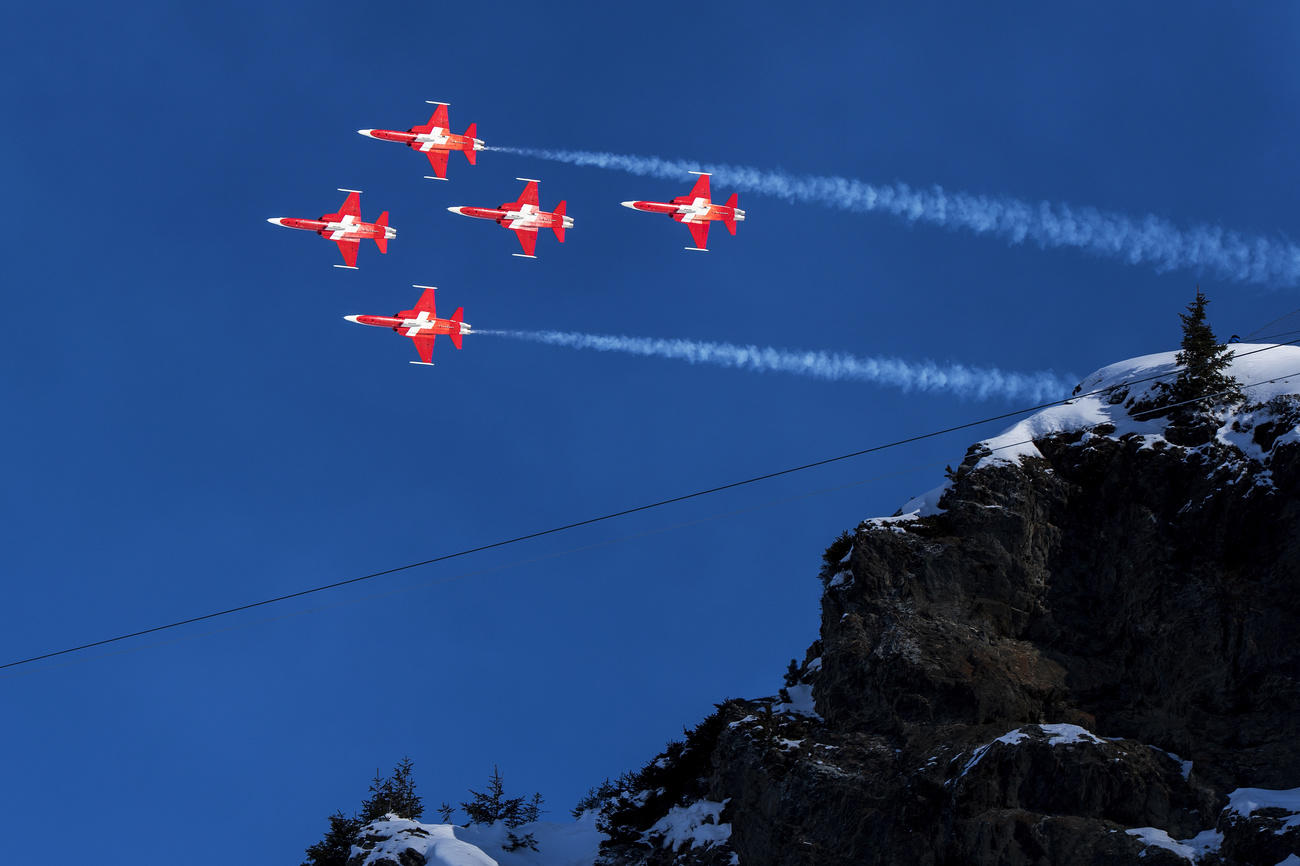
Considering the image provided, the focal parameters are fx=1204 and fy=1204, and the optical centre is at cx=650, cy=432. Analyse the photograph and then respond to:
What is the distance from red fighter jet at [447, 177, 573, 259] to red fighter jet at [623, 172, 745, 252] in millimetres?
6610

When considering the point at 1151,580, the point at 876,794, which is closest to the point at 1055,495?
the point at 1151,580

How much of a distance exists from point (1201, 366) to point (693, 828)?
95.4 feet

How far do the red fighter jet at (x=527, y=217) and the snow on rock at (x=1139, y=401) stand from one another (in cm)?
3525

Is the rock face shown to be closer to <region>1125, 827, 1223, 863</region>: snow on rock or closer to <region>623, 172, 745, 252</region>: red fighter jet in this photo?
<region>1125, 827, 1223, 863</region>: snow on rock

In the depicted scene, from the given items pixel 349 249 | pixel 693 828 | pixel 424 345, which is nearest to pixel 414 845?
pixel 693 828

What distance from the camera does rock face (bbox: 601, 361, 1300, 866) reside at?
40.7 meters

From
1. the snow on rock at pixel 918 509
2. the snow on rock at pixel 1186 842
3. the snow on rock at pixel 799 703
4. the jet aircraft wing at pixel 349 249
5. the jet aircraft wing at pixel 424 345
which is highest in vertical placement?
the jet aircraft wing at pixel 349 249

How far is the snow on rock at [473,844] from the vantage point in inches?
2031

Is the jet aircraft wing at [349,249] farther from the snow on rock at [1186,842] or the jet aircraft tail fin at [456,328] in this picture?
the snow on rock at [1186,842]

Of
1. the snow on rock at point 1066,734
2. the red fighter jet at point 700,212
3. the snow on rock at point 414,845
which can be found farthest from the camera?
the red fighter jet at point 700,212

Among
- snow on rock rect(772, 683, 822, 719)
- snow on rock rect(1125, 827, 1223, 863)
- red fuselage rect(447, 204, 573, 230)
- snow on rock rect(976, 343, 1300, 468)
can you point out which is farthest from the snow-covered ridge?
red fuselage rect(447, 204, 573, 230)

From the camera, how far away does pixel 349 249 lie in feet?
275

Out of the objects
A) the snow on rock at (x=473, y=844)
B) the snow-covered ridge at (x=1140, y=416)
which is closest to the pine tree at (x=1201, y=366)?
the snow-covered ridge at (x=1140, y=416)

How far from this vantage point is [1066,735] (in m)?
41.5
